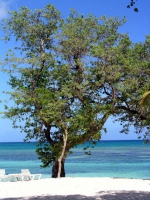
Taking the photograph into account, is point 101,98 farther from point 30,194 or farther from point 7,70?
point 30,194

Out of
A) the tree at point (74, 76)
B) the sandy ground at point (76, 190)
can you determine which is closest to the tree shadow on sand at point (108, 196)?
the sandy ground at point (76, 190)

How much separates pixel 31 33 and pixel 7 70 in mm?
2256

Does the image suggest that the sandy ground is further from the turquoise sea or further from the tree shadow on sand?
the turquoise sea

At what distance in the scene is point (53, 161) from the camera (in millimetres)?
19594

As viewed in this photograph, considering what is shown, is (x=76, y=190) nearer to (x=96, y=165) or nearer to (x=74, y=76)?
(x=74, y=76)

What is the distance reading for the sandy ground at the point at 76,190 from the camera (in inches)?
440

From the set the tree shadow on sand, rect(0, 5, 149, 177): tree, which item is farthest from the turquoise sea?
the tree shadow on sand

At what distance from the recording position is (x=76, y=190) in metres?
12.7

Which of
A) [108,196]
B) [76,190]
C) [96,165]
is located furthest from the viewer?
[96,165]

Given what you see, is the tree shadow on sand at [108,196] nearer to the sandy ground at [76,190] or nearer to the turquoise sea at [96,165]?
the sandy ground at [76,190]

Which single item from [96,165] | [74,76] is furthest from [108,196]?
[96,165]

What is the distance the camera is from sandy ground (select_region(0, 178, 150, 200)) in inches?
440

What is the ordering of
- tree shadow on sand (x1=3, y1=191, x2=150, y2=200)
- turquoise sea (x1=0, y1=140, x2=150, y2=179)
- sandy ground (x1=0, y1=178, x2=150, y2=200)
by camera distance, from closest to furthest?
1. tree shadow on sand (x1=3, y1=191, x2=150, y2=200)
2. sandy ground (x1=0, y1=178, x2=150, y2=200)
3. turquoise sea (x1=0, y1=140, x2=150, y2=179)

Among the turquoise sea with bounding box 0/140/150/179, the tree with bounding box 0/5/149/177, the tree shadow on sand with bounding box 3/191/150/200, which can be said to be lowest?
the turquoise sea with bounding box 0/140/150/179
